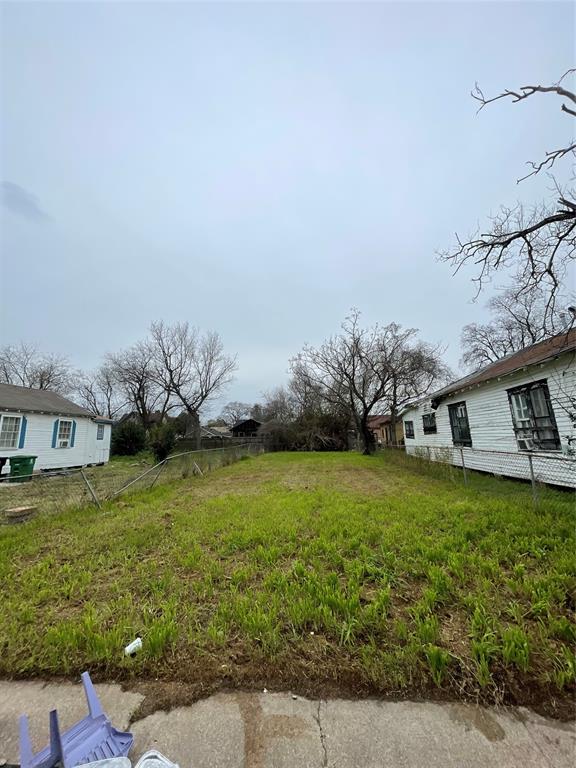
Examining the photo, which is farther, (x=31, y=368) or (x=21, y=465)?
(x=31, y=368)

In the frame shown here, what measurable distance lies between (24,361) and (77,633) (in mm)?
35189

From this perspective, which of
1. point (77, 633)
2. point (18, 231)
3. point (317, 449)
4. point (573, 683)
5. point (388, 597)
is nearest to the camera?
point (573, 683)

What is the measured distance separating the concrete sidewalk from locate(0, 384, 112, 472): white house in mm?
12949

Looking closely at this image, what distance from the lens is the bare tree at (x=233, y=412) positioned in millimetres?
55678

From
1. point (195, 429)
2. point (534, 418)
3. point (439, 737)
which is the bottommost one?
point (439, 737)

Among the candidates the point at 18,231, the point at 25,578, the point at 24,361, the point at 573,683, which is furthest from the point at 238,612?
the point at 24,361

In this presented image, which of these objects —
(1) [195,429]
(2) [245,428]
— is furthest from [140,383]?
(2) [245,428]

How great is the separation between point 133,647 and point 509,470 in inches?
381

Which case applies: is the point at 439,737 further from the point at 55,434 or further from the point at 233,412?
the point at 233,412

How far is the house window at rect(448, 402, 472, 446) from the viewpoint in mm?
10758

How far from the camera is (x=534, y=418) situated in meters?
7.65

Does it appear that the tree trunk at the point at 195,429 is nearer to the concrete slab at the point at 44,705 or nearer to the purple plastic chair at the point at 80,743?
the concrete slab at the point at 44,705

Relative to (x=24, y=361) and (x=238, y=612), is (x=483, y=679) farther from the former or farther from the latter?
(x=24, y=361)

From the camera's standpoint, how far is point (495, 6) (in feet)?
18.5
